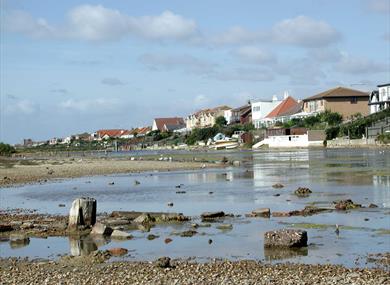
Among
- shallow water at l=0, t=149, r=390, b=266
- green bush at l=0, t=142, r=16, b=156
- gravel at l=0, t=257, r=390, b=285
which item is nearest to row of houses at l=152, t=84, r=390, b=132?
green bush at l=0, t=142, r=16, b=156

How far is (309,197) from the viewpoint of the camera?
30.5 metres

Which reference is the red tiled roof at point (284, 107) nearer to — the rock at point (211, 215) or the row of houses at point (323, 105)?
the row of houses at point (323, 105)

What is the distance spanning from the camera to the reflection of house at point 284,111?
511 feet

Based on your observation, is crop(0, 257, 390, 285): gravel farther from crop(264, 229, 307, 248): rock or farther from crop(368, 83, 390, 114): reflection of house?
crop(368, 83, 390, 114): reflection of house

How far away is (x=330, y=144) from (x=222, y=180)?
71227 millimetres

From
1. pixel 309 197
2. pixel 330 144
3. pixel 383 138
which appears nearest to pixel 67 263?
pixel 309 197

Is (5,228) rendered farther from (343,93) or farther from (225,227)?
(343,93)

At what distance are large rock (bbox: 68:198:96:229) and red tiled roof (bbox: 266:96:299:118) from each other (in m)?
142

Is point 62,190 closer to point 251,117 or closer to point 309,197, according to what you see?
point 309,197

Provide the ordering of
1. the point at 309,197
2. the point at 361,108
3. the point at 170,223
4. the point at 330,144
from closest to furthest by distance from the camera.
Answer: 1. the point at 170,223
2. the point at 309,197
3. the point at 330,144
4. the point at 361,108

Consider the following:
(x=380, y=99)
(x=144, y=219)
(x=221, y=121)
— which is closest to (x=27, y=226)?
(x=144, y=219)

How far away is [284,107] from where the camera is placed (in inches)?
6594

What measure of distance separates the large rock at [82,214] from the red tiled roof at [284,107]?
466ft

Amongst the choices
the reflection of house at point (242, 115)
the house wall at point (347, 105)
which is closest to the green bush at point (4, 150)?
the house wall at point (347, 105)
